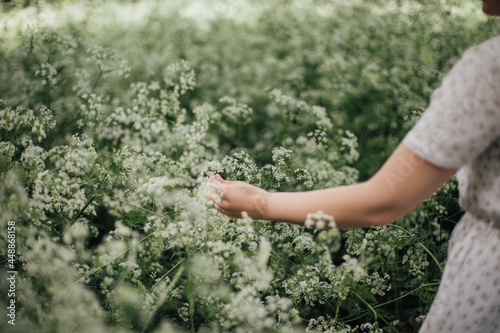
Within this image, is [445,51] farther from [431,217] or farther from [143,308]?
[143,308]

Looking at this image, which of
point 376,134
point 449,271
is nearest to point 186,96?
point 376,134

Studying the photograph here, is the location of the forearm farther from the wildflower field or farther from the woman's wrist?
the wildflower field

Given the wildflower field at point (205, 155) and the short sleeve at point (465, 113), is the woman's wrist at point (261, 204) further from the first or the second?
the short sleeve at point (465, 113)

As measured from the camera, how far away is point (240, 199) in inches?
52.4

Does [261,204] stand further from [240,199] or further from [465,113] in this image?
[465,113]

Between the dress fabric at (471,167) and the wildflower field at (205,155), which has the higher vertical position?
the dress fabric at (471,167)

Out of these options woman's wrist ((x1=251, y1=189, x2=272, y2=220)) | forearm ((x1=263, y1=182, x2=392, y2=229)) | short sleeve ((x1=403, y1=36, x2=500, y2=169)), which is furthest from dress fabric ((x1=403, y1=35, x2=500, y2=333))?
woman's wrist ((x1=251, y1=189, x2=272, y2=220))

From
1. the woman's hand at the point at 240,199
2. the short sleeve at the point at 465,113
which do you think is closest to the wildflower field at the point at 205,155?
the woman's hand at the point at 240,199

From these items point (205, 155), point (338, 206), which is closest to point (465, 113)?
point (338, 206)

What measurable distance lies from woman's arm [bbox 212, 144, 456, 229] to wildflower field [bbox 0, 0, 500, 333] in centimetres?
14

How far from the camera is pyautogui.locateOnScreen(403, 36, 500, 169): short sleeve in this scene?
91 centimetres

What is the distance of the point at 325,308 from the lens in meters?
2.62

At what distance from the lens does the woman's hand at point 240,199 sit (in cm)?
129

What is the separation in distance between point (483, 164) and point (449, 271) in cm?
39
